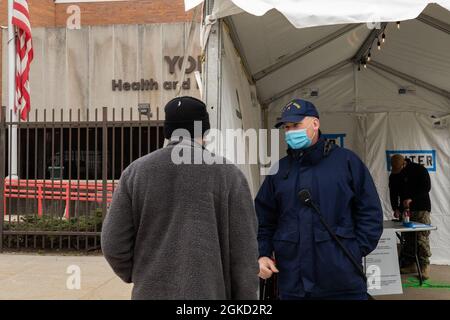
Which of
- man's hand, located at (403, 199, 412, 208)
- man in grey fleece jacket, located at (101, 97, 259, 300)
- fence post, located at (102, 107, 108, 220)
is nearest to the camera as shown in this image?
man in grey fleece jacket, located at (101, 97, 259, 300)

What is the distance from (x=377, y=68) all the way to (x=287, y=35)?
3.05 meters

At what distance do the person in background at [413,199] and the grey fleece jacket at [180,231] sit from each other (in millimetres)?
5296

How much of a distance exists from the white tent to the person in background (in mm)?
747

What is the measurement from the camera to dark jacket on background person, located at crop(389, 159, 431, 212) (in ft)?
22.3

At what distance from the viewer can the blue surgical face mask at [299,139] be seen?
9.32 ft

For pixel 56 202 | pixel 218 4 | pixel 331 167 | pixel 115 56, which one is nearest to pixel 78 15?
pixel 115 56

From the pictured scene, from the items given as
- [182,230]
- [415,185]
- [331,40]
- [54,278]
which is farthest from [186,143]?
[415,185]

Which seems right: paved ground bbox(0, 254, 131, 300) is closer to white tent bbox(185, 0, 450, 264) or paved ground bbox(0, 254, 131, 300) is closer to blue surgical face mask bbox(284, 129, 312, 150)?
white tent bbox(185, 0, 450, 264)

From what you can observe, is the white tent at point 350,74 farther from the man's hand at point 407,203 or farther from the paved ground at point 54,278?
the paved ground at point 54,278

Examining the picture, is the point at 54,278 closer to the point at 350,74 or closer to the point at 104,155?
the point at 104,155

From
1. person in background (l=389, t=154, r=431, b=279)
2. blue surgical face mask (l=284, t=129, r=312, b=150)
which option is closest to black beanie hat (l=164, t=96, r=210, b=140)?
blue surgical face mask (l=284, t=129, r=312, b=150)

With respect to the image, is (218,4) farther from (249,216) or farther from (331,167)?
(249,216)

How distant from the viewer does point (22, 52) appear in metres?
10.3

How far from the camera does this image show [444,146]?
24.8ft
